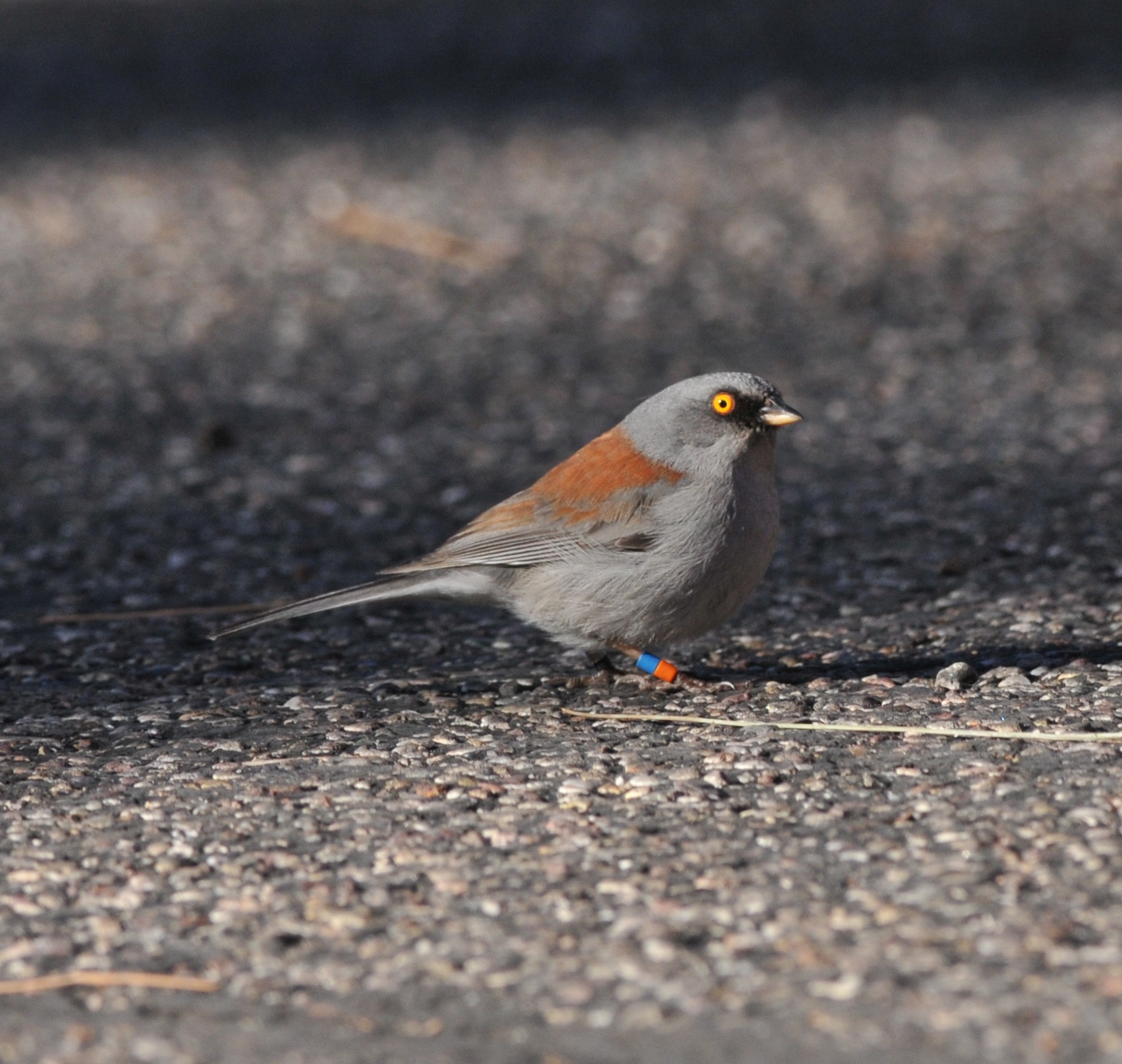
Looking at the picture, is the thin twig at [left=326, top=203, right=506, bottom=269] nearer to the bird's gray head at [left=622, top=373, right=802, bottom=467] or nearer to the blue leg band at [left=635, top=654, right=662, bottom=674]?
the bird's gray head at [left=622, top=373, right=802, bottom=467]

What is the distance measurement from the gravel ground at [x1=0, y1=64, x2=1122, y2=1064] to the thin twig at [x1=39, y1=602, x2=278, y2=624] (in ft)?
0.20

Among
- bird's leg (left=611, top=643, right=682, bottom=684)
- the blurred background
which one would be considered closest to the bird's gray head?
bird's leg (left=611, top=643, right=682, bottom=684)

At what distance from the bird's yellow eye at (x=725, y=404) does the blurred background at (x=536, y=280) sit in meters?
0.96

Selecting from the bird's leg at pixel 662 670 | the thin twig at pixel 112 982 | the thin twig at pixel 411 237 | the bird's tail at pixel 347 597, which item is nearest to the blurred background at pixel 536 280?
the thin twig at pixel 411 237

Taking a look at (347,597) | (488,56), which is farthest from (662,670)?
(488,56)

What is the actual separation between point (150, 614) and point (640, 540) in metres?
1.77

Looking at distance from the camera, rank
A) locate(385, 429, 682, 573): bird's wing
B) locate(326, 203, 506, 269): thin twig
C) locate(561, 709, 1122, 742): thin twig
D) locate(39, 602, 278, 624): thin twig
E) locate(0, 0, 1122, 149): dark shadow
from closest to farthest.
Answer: locate(561, 709, 1122, 742): thin twig, locate(385, 429, 682, 573): bird's wing, locate(39, 602, 278, 624): thin twig, locate(326, 203, 506, 269): thin twig, locate(0, 0, 1122, 149): dark shadow

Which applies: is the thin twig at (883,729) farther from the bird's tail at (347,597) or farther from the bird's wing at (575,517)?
the bird's tail at (347,597)

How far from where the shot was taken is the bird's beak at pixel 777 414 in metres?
4.16

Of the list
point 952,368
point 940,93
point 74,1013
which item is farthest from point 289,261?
point 74,1013

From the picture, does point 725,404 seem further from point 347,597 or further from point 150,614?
point 150,614

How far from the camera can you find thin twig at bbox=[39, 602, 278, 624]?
504 centimetres

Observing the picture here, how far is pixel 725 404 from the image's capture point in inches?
166

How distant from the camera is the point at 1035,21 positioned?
47.4ft
